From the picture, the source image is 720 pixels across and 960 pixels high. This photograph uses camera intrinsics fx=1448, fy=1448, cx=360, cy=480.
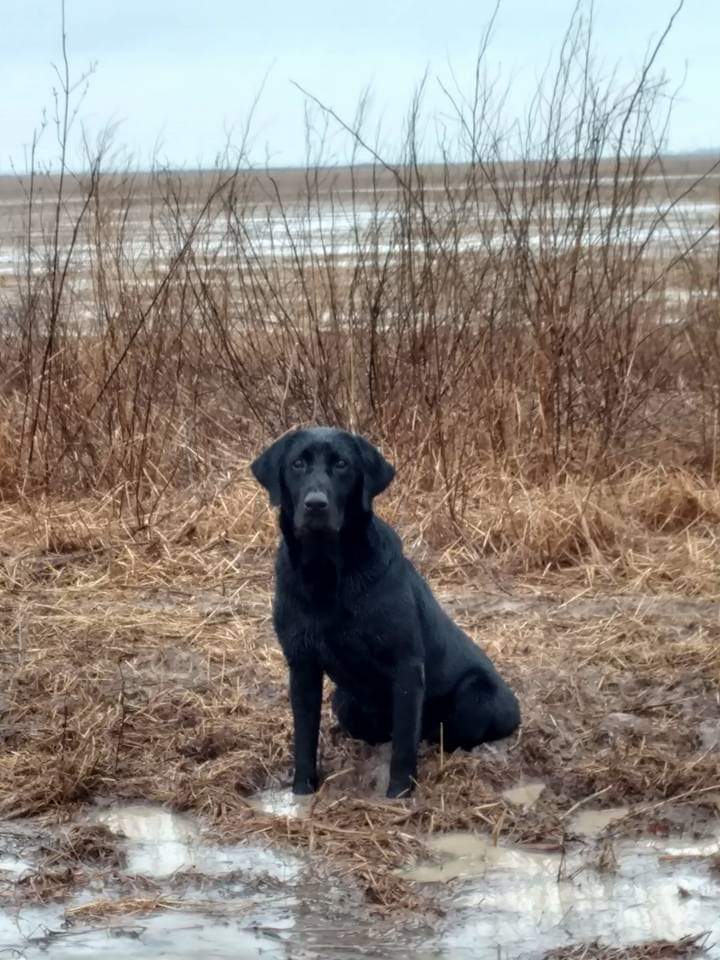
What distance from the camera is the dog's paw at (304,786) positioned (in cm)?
462

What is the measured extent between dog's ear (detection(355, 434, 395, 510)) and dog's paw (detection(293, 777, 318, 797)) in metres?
0.89

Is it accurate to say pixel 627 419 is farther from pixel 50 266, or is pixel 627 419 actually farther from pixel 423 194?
pixel 50 266

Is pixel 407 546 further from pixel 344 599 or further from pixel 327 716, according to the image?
pixel 344 599

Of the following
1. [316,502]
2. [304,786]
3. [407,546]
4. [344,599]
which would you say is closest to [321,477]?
[316,502]

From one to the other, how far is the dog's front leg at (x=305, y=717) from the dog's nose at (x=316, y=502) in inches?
21.1

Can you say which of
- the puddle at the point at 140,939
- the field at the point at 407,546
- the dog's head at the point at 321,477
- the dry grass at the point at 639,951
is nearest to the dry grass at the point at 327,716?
the field at the point at 407,546

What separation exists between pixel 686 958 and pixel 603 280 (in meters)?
4.99

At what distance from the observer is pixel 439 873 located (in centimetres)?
397

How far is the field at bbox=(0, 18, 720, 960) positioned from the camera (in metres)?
3.99

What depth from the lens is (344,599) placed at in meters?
4.52

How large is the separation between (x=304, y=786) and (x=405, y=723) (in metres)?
0.41

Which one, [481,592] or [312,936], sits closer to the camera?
[312,936]

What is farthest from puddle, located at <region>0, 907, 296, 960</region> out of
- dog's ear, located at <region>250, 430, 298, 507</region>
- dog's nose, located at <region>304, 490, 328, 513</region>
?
dog's ear, located at <region>250, 430, 298, 507</region>

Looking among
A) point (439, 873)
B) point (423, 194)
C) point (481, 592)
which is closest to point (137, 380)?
point (423, 194)
